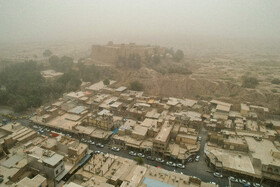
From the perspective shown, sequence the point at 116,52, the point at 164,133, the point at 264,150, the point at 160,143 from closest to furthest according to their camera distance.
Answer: the point at 264,150
the point at 160,143
the point at 164,133
the point at 116,52

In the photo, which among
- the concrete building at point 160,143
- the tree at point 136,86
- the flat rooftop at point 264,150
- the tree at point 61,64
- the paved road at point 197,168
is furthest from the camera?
the tree at point 61,64

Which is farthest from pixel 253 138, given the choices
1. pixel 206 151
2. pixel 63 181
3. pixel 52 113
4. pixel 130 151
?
pixel 52 113

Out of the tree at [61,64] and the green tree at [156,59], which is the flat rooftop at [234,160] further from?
the tree at [61,64]

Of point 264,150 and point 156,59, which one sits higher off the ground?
point 156,59

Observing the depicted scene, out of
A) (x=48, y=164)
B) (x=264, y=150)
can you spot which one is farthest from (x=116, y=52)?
(x=264, y=150)

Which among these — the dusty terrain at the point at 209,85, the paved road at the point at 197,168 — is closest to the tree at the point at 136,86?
the dusty terrain at the point at 209,85

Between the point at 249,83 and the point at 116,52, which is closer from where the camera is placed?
the point at 249,83

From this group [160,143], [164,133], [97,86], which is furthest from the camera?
Result: [97,86]

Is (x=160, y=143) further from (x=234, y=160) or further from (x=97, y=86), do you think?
(x=97, y=86)

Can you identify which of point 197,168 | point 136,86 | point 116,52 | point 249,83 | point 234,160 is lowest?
point 197,168

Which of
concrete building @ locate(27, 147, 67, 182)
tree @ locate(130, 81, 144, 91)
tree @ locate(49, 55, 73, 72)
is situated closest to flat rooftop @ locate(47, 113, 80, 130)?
concrete building @ locate(27, 147, 67, 182)

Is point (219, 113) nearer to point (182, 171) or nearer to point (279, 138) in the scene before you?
point (279, 138)
